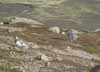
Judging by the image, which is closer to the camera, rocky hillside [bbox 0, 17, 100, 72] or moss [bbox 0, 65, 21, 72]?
moss [bbox 0, 65, 21, 72]

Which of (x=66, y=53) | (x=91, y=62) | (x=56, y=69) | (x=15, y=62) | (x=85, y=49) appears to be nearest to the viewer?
(x=15, y=62)

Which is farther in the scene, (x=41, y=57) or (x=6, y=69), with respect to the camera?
(x=41, y=57)

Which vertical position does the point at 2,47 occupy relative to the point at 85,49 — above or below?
above

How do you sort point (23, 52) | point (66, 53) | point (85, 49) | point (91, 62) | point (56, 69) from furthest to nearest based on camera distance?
point (85, 49), point (66, 53), point (91, 62), point (23, 52), point (56, 69)

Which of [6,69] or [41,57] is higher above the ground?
[6,69]

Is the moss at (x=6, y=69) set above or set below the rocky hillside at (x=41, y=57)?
above

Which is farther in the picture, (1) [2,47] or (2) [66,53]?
(2) [66,53]

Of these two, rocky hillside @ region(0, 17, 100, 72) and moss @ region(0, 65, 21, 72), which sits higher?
moss @ region(0, 65, 21, 72)

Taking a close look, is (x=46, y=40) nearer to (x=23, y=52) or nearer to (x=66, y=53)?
(x=66, y=53)

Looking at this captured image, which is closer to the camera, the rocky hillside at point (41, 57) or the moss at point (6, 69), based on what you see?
the moss at point (6, 69)

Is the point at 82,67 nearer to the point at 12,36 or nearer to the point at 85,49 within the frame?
the point at 85,49

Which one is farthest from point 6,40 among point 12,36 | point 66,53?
point 66,53
